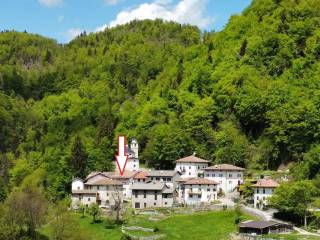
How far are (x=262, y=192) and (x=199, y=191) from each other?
36.6ft

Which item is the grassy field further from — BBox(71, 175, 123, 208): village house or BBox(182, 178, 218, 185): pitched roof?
BBox(71, 175, 123, 208): village house

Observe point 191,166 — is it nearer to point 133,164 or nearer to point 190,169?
point 190,169

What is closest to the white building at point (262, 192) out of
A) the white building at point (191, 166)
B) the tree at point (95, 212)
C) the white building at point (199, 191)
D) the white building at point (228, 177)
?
the white building at point (199, 191)

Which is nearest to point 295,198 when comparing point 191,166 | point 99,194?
point 191,166

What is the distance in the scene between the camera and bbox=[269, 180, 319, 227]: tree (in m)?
81.0

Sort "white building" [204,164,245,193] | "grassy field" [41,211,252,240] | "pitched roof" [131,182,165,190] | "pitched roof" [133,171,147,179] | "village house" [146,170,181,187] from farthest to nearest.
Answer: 1. "village house" [146,170,181,187]
2. "pitched roof" [133,171,147,179]
3. "white building" [204,164,245,193]
4. "pitched roof" [131,182,165,190]
5. "grassy field" [41,211,252,240]

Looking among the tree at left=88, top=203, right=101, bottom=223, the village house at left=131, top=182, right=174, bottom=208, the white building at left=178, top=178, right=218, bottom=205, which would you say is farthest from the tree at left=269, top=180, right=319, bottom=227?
the tree at left=88, top=203, right=101, bottom=223

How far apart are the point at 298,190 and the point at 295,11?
77.9 metres

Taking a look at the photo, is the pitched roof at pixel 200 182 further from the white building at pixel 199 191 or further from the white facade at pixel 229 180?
the white facade at pixel 229 180

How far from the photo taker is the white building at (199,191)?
3875 inches

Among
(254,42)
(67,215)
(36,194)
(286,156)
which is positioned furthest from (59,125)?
(67,215)

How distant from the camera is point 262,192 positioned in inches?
3620

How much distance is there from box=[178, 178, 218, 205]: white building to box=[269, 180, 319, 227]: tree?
652 inches

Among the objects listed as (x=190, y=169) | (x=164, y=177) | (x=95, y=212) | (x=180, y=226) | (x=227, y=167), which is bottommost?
(x=180, y=226)
